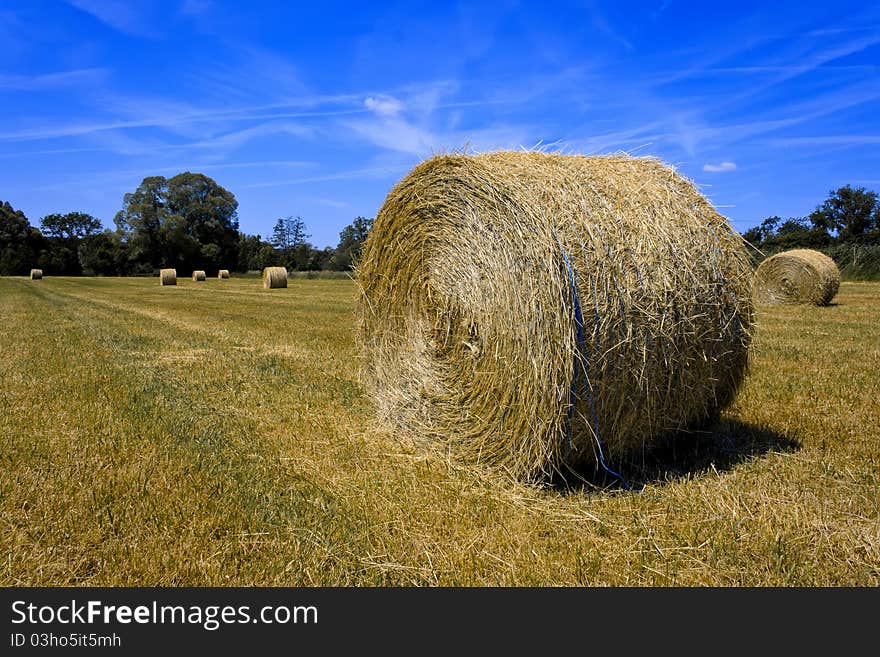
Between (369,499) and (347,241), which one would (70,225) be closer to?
(347,241)

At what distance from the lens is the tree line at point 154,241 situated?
66.6 meters

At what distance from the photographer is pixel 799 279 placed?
1706 cm

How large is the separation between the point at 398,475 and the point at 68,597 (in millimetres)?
2009

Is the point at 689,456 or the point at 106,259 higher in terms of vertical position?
the point at 106,259

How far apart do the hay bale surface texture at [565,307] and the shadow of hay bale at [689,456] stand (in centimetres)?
16

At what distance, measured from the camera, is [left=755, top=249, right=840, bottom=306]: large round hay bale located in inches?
653

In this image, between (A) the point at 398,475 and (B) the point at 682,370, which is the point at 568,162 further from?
(A) the point at 398,475

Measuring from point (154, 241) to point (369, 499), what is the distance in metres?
71.0

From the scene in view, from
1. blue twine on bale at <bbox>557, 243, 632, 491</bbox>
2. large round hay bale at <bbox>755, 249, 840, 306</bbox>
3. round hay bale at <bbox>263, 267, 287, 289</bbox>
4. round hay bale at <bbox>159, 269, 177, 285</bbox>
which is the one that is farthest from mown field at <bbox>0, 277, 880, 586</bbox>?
round hay bale at <bbox>159, 269, 177, 285</bbox>

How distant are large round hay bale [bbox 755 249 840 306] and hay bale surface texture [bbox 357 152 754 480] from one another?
1380cm

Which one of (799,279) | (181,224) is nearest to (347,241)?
(181,224)

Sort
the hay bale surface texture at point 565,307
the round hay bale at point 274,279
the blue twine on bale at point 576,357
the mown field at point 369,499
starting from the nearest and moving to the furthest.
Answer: the mown field at point 369,499 < the blue twine on bale at point 576,357 < the hay bale surface texture at point 565,307 < the round hay bale at point 274,279

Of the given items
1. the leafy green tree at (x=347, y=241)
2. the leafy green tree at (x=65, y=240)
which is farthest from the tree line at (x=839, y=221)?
the leafy green tree at (x=65, y=240)

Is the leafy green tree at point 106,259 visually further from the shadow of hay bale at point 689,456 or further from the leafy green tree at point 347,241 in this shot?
the shadow of hay bale at point 689,456
